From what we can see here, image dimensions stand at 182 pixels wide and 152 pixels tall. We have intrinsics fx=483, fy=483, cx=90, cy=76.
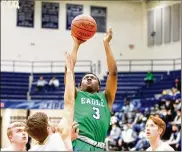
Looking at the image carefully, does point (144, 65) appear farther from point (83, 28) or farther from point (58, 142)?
point (58, 142)

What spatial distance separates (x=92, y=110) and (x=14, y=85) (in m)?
16.5

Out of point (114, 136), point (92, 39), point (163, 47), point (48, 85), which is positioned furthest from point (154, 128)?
point (92, 39)

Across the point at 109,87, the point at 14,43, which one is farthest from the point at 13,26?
the point at 109,87

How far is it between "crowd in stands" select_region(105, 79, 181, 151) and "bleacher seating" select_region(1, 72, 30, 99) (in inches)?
186

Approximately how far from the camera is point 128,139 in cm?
1503

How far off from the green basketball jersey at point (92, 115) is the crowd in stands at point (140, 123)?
8766mm

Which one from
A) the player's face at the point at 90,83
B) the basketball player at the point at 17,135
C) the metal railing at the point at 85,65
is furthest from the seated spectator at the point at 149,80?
the basketball player at the point at 17,135

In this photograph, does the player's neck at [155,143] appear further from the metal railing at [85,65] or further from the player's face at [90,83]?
the metal railing at [85,65]

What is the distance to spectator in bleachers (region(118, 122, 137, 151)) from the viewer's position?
1498cm

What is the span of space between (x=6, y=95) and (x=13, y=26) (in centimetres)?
352

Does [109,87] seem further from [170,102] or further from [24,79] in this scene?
[24,79]

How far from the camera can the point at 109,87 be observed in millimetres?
4637

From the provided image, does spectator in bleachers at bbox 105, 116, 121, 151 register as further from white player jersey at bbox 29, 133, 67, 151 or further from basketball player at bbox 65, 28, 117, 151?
white player jersey at bbox 29, 133, 67, 151

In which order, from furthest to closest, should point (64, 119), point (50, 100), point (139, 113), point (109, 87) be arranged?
1. point (50, 100)
2. point (139, 113)
3. point (109, 87)
4. point (64, 119)
